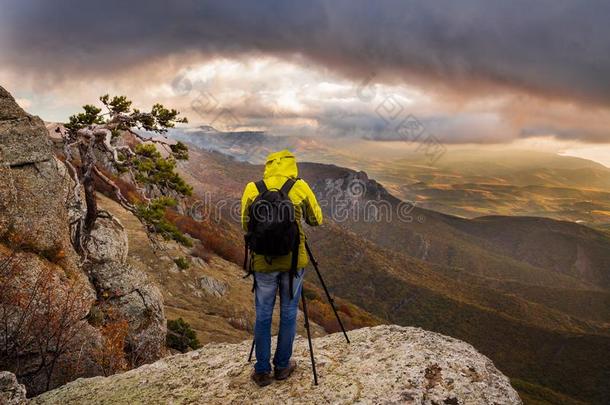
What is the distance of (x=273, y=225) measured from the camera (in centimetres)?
584

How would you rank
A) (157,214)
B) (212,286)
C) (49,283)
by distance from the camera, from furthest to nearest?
(212,286) < (157,214) < (49,283)

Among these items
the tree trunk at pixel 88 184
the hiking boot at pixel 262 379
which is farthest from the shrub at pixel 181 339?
the hiking boot at pixel 262 379

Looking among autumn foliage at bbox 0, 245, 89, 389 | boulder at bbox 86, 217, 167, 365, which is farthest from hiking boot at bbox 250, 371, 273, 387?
Result: boulder at bbox 86, 217, 167, 365

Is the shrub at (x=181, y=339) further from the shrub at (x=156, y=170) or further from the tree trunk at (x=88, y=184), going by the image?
the shrub at (x=156, y=170)

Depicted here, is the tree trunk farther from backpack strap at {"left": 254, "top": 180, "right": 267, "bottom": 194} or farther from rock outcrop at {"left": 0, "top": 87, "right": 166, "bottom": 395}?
backpack strap at {"left": 254, "top": 180, "right": 267, "bottom": 194}

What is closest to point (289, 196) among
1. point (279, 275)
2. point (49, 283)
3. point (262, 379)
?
point (279, 275)

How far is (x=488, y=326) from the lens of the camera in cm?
15662

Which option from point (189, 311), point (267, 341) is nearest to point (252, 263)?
point (267, 341)

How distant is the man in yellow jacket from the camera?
6.17 metres

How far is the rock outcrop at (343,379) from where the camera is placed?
5973 millimetres

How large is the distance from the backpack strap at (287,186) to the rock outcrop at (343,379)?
3300mm

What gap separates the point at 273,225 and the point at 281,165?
1149 millimetres

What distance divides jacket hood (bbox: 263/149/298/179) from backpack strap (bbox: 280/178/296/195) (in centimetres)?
14

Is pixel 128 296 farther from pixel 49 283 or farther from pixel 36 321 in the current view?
pixel 36 321
